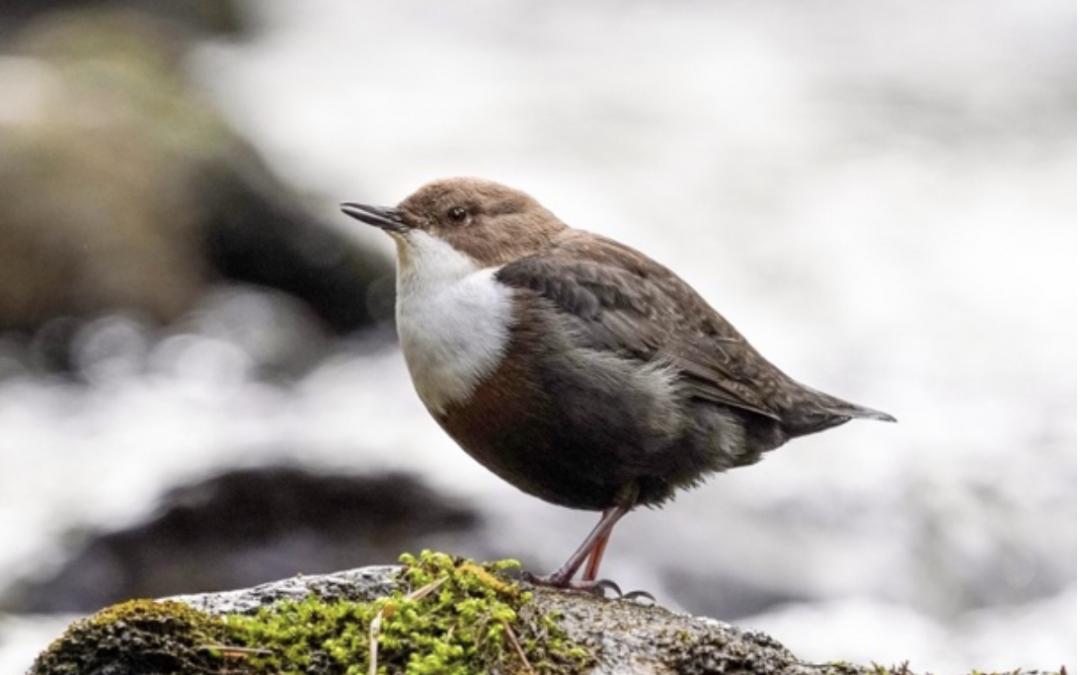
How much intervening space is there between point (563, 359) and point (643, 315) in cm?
43

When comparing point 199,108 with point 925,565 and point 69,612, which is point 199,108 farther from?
point 925,565

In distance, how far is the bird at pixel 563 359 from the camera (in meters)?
4.50

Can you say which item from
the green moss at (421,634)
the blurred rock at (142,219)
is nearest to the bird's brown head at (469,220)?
the green moss at (421,634)

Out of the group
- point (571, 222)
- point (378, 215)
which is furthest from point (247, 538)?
point (571, 222)

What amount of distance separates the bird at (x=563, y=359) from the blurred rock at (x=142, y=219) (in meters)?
6.33

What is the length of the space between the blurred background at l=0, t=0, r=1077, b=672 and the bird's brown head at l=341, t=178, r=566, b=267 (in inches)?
125

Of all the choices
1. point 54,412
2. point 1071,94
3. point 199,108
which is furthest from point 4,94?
point 1071,94

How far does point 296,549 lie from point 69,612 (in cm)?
112

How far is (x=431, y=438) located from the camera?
955cm

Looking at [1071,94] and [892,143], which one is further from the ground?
[1071,94]

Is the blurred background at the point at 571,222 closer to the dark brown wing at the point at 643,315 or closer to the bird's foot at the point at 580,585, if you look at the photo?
the dark brown wing at the point at 643,315

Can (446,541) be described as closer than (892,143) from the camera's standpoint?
Yes

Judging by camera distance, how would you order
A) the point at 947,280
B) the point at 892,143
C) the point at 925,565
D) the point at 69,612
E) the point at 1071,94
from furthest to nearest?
the point at 1071,94, the point at 892,143, the point at 947,280, the point at 925,565, the point at 69,612

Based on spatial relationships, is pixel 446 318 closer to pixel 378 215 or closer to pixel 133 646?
pixel 378 215
